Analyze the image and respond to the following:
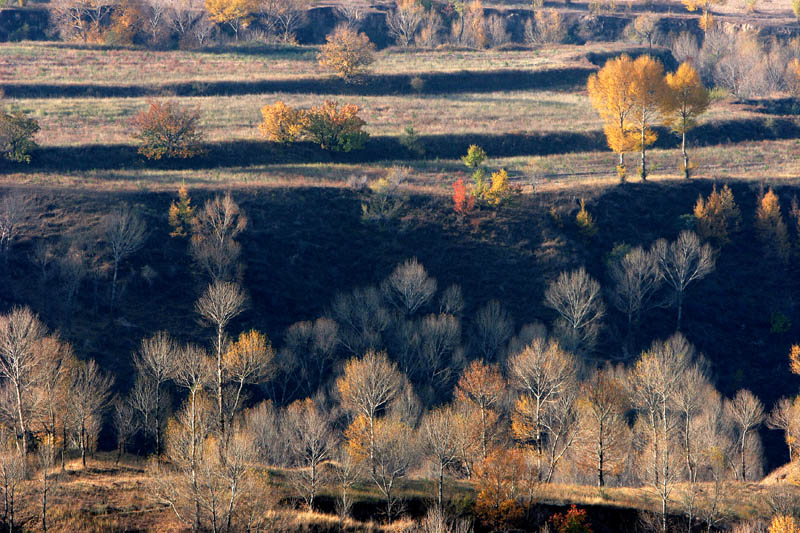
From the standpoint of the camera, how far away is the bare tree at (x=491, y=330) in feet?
227

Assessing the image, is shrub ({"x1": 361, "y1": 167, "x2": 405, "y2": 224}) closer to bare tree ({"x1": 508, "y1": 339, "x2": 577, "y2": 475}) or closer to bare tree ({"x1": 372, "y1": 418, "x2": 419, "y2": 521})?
bare tree ({"x1": 508, "y1": 339, "x2": 577, "y2": 475})

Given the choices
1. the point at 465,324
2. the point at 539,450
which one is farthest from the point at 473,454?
the point at 465,324

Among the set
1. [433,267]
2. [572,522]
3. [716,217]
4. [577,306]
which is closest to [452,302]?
[433,267]

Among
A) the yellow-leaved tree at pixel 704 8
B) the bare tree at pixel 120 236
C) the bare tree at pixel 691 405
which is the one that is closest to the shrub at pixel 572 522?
the bare tree at pixel 691 405

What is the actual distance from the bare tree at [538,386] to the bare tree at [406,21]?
105 metres

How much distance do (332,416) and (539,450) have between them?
16018mm

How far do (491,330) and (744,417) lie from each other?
2172 cm

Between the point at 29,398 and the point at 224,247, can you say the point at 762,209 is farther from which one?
the point at 29,398

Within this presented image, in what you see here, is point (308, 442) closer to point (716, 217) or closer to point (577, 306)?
point (577, 306)

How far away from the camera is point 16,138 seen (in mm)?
86250

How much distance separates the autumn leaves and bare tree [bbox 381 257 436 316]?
97.9 ft

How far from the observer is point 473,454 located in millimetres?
50188

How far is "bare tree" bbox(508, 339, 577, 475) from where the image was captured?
53344mm

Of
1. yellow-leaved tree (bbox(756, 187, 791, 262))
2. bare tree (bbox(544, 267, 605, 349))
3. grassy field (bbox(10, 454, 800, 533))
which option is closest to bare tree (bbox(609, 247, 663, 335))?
bare tree (bbox(544, 267, 605, 349))
